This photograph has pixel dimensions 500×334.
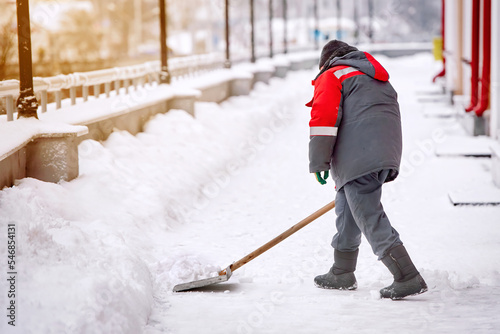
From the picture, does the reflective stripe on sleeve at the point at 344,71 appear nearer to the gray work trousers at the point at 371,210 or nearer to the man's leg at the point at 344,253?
the gray work trousers at the point at 371,210

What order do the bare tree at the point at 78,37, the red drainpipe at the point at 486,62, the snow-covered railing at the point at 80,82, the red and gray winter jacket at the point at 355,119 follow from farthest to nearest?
the bare tree at the point at 78,37
the red drainpipe at the point at 486,62
the snow-covered railing at the point at 80,82
the red and gray winter jacket at the point at 355,119

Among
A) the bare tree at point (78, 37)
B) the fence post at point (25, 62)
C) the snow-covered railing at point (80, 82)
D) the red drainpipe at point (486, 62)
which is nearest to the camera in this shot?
the fence post at point (25, 62)

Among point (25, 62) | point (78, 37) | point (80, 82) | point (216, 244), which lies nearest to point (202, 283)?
point (216, 244)

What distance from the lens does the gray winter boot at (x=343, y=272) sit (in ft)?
17.5

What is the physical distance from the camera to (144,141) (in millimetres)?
11039

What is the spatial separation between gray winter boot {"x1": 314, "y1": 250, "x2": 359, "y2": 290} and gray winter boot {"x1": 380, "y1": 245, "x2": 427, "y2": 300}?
0.37 m

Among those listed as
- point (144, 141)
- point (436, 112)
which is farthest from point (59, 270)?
point (436, 112)

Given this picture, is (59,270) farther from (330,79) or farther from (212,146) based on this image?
(212,146)

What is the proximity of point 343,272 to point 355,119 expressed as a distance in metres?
1.07

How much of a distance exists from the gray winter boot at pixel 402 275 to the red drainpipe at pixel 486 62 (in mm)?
8172

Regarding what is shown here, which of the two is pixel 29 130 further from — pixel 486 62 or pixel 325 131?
pixel 486 62

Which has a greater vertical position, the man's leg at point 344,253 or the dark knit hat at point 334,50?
the dark knit hat at point 334,50

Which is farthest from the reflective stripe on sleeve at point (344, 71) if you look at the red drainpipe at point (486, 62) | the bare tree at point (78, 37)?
the bare tree at point (78, 37)

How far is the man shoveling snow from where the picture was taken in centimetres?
488
